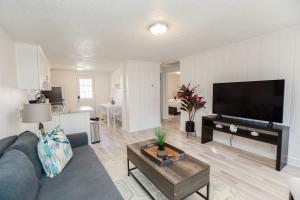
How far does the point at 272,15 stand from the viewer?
2049 mm

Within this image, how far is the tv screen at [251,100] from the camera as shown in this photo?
2.46 m

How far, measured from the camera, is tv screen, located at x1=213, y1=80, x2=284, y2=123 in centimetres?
246

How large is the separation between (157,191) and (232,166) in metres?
1.43

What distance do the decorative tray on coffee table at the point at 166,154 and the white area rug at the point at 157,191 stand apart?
1.62 feet

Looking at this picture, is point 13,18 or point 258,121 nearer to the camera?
point 13,18

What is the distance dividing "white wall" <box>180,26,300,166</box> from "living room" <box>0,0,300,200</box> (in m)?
0.02

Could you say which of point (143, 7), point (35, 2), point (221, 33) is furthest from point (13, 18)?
point (221, 33)

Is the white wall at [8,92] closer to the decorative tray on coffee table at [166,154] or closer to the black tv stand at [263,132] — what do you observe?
the decorative tray on coffee table at [166,154]

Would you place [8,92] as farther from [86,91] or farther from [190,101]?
[86,91]

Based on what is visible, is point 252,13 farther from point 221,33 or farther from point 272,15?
point 221,33

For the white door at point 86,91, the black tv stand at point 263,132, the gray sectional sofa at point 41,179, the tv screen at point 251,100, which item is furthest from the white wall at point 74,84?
the tv screen at point 251,100

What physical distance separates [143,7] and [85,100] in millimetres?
6475

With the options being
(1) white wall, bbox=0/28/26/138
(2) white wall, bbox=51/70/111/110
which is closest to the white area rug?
(1) white wall, bbox=0/28/26/138

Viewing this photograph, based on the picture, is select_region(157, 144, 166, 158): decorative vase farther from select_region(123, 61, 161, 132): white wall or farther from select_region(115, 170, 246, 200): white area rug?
select_region(123, 61, 161, 132): white wall
